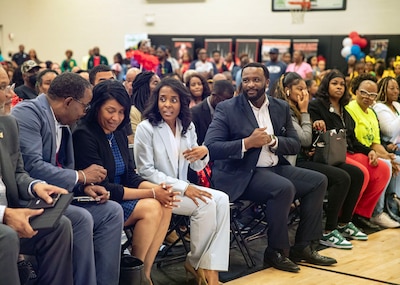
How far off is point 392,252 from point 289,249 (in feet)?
2.90

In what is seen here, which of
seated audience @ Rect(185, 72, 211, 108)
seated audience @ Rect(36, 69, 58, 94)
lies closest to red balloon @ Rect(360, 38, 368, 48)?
seated audience @ Rect(185, 72, 211, 108)

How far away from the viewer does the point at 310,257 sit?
4.18 m

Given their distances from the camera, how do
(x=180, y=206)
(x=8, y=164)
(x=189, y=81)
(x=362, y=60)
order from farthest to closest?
(x=362, y=60) < (x=189, y=81) < (x=180, y=206) < (x=8, y=164)

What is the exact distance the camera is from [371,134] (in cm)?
538

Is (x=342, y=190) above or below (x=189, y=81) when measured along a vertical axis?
below

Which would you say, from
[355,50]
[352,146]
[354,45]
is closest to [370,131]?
[352,146]

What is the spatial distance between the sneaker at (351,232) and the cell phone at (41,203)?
2.81 metres

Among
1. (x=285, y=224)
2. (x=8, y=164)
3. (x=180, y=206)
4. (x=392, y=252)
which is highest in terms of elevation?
(x=8, y=164)

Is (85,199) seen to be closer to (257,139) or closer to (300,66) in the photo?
(257,139)

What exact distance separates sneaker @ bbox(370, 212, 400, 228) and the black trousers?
4.12ft

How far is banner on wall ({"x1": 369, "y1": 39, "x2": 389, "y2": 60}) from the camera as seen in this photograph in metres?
12.8

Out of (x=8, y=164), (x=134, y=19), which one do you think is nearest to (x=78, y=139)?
(x=8, y=164)

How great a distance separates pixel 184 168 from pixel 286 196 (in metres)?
0.72

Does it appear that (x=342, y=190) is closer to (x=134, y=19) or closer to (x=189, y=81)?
(x=189, y=81)
